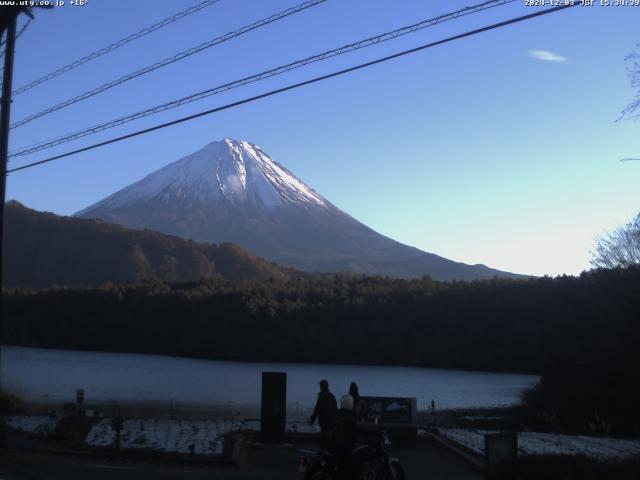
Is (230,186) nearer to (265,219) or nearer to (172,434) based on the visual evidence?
(265,219)

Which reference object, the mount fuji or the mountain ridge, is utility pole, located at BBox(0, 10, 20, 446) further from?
the mount fuji

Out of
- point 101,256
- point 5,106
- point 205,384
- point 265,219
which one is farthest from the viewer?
point 265,219

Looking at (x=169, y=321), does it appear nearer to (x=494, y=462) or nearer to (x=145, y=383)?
(x=145, y=383)

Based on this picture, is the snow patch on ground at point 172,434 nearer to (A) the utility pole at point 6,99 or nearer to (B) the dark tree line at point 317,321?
(A) the utility pole at point 6,99

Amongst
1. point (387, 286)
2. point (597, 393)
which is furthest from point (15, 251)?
point (597, 393)

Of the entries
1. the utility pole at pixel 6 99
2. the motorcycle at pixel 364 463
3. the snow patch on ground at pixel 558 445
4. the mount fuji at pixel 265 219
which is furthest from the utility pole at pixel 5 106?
the mount fuji at pixel 265 219

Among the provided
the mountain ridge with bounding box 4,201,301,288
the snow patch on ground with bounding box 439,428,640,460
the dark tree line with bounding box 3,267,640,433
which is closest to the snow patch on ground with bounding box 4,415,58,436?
the snow patch on ground with bounding box 439,428,640,460

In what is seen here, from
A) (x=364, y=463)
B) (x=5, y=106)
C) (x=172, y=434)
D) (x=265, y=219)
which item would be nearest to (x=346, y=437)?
(x=364, y=463)
